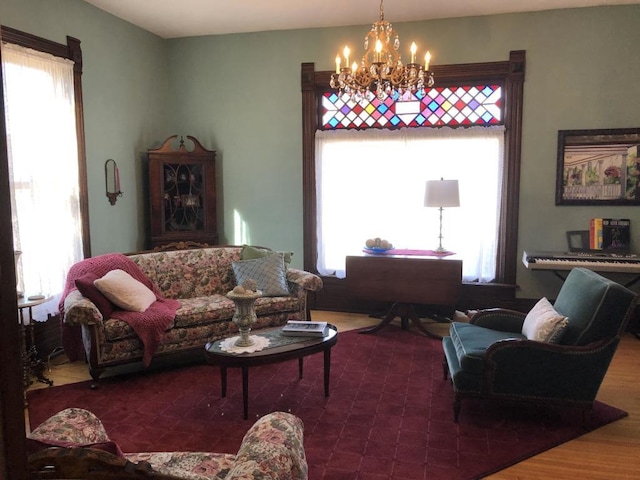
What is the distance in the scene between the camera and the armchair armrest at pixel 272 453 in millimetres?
1356

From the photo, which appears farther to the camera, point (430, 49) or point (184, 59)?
point (184, 59)

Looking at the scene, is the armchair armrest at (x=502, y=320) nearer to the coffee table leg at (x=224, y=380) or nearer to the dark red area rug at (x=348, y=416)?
the dark red area rug at (x=348, y=416)

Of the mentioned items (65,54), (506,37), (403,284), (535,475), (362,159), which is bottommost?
(535,475)

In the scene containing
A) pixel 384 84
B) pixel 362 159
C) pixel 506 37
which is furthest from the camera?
pixel 362 159

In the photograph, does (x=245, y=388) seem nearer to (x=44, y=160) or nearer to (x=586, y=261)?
(x=44, y=160)

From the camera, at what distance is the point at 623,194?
440 cm

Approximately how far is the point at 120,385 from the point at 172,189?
7.20 feet

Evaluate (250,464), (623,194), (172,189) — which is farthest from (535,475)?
(172,189)

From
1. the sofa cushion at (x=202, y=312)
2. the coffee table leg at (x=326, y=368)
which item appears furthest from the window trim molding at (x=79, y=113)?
the coffee table leg at (x=326, y=368)

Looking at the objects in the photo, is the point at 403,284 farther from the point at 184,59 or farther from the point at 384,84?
→ the point at 184,59

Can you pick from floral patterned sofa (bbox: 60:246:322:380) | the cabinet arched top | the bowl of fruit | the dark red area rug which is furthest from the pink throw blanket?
the bowl of fruit

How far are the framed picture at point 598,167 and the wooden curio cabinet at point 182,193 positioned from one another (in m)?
3.27

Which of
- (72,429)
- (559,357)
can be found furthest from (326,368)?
(72,429)

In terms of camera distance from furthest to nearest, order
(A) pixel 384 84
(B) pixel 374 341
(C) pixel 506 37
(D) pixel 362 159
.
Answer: (D) pixel 362 159
(C) pixel 506 37
(B) pixel 374 341
(A) pixel 384 84
